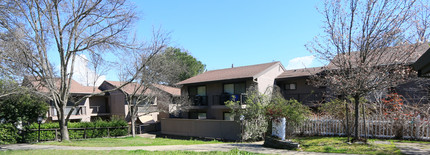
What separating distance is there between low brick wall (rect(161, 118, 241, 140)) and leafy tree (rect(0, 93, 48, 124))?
32.5 ft

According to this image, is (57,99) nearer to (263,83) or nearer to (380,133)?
(263,83)

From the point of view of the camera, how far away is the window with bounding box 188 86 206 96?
25028mm

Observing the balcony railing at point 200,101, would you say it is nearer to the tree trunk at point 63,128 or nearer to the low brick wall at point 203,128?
the low brick wall at point 203,128

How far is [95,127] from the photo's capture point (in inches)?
862

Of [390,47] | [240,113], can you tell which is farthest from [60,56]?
[390,47]

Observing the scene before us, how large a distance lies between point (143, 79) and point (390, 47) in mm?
15043

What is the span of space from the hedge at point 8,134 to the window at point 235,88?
1526cm

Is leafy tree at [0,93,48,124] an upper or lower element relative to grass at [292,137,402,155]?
upper

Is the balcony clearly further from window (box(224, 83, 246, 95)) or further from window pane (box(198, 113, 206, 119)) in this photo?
window pane (box(198, 113, 206, 119))

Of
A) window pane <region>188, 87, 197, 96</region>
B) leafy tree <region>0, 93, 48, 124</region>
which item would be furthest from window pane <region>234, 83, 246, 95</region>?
leafy tree <region>0, 93, 48, 124</region>

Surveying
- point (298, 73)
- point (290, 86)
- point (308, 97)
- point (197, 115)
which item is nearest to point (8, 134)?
point (197, 115)

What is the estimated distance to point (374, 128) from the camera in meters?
12.2

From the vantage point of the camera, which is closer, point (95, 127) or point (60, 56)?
point (60, 56)

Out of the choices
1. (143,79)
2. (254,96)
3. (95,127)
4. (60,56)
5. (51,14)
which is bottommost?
(95,127)
